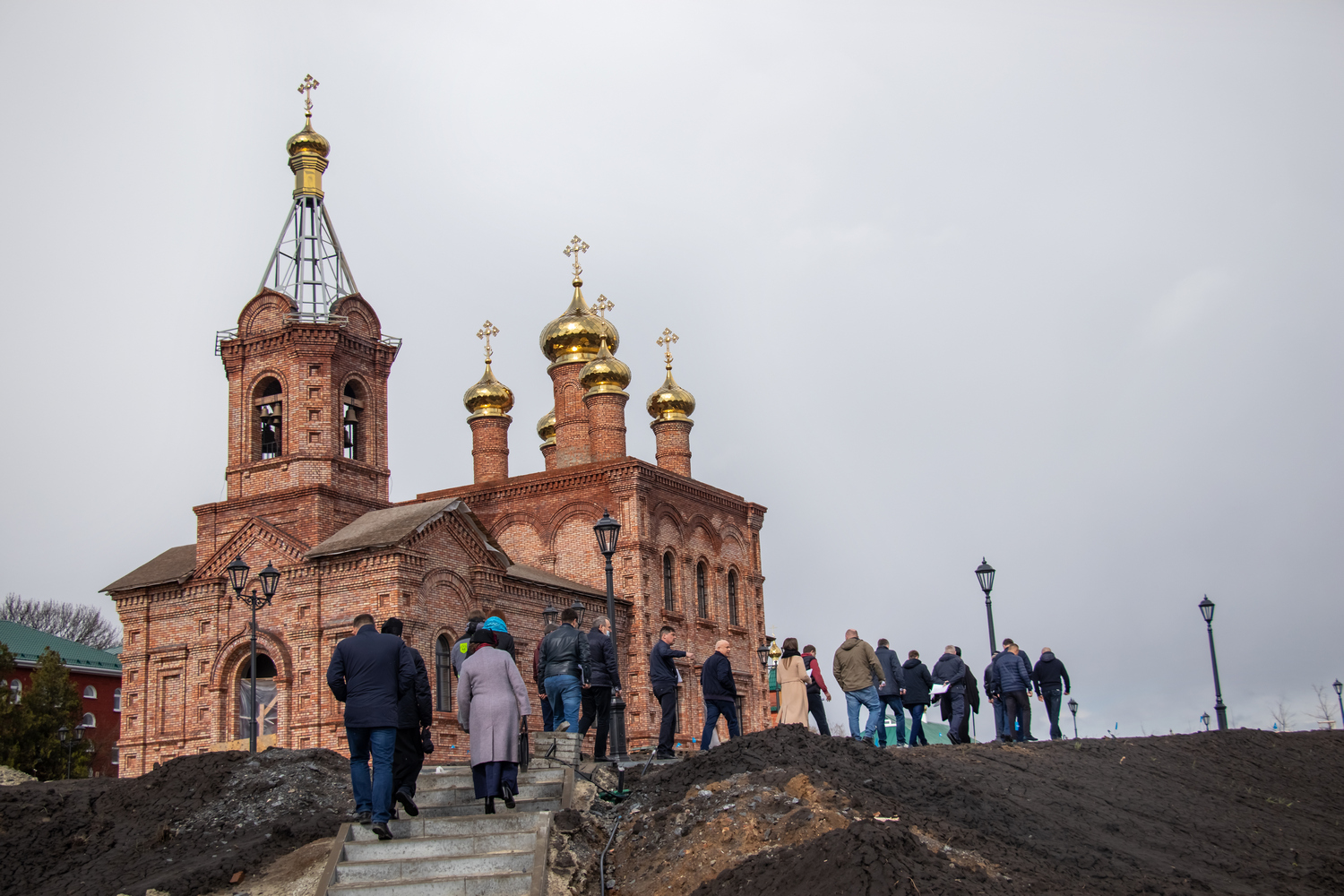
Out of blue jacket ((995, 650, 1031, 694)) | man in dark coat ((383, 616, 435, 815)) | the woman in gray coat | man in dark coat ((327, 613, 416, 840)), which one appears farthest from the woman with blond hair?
man in dark coat ((327, 613, 416, 840))

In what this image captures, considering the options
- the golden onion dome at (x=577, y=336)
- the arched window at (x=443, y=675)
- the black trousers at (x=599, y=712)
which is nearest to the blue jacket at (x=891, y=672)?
the black trousers at (x=599, y=712)

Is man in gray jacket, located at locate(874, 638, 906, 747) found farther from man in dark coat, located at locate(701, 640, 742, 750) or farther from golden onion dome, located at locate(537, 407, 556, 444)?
golden onion dome, located at locate(537, 407, 556, 444)

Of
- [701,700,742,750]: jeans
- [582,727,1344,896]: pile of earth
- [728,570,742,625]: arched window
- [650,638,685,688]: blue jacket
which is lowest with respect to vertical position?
[582,727,1344,896]: pile of earth

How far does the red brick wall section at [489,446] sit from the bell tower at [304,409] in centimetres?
785

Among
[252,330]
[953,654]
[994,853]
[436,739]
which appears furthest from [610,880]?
[252,330]

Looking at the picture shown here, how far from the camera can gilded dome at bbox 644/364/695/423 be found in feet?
116

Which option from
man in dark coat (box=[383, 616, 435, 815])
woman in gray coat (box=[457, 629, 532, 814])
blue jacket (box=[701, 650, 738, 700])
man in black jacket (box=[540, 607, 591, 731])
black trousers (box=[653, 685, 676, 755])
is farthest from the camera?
blue jacket (box=[701, 650, 738, 700])

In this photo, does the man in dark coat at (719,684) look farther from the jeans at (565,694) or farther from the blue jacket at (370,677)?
the blue jacket at (370,677)

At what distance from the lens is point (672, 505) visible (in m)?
31.6

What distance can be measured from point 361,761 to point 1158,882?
6088 millimetres

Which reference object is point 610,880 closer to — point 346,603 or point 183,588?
point 346,603

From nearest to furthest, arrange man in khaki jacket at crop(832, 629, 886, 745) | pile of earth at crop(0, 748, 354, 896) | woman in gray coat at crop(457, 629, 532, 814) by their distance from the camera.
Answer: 1. woman in gray coat at crop(457, 629, 532, 814)
2. pile of earth at crop(0, 748, 354, 896)
3. man in khaki jacket at crop(832, 629, 886, 745)

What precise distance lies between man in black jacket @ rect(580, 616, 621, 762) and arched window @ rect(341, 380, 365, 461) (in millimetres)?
14700

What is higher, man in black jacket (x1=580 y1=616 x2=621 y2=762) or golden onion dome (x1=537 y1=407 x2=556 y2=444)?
golden onion dome (x1=537 y1=407 x2=556 y2=444)
